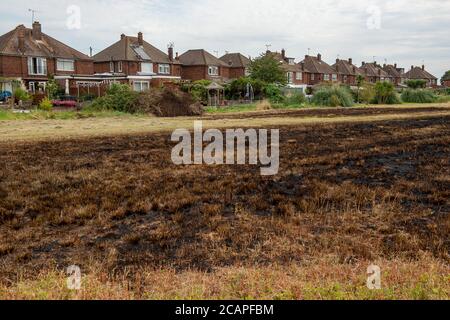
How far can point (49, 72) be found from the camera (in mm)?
55531

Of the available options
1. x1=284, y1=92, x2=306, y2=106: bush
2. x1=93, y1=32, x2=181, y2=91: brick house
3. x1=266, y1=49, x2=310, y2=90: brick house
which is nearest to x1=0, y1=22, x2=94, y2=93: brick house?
x1=93, y1=32, x2=181, y2=91: brick house

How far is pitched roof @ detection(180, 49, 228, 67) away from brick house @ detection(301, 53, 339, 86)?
2691 cm

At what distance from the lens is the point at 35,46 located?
182 feet

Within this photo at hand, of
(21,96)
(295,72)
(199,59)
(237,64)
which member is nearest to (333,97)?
(21,96)

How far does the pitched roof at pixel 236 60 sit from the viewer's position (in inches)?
3230

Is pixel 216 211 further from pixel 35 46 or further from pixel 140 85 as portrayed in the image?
pixel 140 85

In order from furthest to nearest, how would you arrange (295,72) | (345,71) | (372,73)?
1. (372,73)
2. (345,71)
3. (295,72)

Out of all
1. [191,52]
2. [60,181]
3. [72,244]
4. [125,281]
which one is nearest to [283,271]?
[125,281]

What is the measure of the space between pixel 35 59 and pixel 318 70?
60516mm

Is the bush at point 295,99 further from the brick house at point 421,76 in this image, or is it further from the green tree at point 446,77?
the green tree at point 446,77

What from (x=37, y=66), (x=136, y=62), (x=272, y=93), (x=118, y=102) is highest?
(x=136, y=62)

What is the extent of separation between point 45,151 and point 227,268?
1060 centimetres

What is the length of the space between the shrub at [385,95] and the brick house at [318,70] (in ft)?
134

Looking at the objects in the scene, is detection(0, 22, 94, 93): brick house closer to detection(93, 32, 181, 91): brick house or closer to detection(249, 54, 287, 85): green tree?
detection(93, 32, 181, 91): brick house
